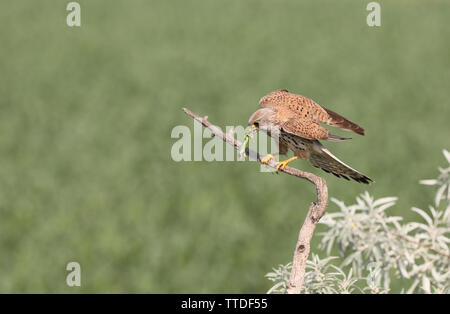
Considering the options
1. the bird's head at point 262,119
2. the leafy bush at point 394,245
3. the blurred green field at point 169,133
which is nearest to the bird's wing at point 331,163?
the bird's head at point 262,119

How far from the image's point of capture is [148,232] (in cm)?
1034

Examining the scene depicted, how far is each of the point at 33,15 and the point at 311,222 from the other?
123ft

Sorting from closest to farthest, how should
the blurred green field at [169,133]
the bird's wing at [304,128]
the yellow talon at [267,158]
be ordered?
the bird's wing at [304,128], the yellow talon at [267,158], the blurred green field at [169,133]

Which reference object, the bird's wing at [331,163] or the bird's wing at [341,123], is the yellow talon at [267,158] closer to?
the bird's wing at [331,163]

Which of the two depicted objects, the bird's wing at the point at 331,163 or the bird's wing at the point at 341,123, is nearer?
the bird's wing at the point at 341,123

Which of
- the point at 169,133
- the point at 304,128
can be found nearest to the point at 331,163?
the point at 304,128

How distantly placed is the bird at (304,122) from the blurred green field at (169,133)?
711 centimetres

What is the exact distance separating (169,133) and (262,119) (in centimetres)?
1520

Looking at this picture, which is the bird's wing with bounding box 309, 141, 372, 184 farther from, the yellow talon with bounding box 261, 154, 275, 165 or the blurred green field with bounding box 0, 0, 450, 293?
the blurred green field with bounding box 0, 0, 450, 293

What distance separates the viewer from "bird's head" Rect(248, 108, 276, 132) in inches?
64.1

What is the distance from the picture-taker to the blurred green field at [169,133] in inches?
385

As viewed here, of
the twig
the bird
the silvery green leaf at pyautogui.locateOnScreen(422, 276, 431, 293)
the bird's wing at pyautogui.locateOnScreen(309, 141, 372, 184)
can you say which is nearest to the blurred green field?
the silvery green leaf at pyautogui.locateOnScreen(422, 276, 431, 293)

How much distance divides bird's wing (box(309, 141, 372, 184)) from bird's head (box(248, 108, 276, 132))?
0.23 m

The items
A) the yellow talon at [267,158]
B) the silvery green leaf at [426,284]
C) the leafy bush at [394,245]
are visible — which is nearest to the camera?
the yellow talon at [267,158]
